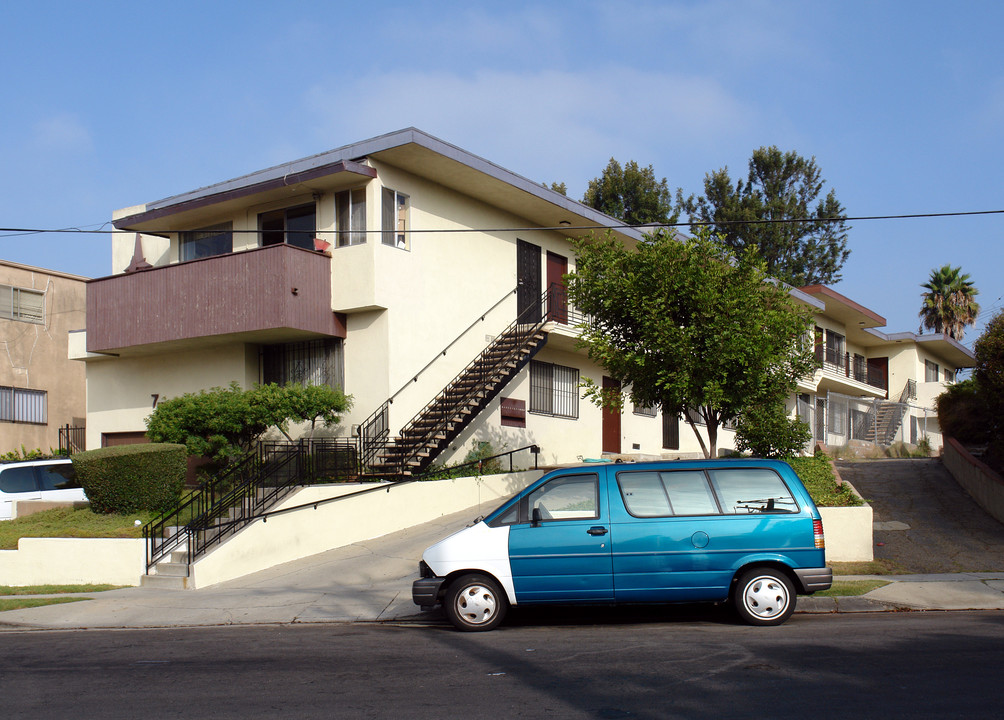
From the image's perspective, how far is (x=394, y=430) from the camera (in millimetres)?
19266

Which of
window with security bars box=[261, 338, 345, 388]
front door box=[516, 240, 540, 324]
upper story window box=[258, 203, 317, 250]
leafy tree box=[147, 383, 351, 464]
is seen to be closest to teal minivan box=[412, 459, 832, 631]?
leafy tree box=[147, 383, 351, 464]

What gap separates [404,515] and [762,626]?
8839 millimetres

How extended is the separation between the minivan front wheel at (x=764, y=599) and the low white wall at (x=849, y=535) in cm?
495

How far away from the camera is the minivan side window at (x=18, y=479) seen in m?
18.6

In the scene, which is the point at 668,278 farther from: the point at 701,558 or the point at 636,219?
the point at 636,219

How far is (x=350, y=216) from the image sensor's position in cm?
1983

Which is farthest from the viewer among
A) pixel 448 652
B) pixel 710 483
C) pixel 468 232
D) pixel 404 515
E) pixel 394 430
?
pixel 468 232

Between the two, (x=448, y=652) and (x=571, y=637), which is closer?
(x=448, y=652)

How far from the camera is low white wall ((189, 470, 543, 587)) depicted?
1471 centimetres

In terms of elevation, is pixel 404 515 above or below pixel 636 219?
below

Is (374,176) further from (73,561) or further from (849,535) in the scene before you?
(849,535)

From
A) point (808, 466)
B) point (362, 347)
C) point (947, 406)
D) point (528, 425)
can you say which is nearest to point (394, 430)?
point (362, 347)

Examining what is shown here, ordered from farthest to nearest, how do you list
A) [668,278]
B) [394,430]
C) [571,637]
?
[394,430]
[668,278]
[571,637]

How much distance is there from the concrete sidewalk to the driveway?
1.05 m
